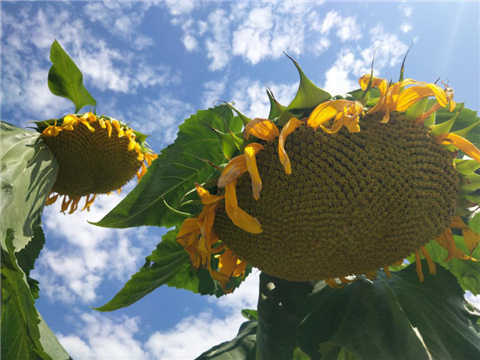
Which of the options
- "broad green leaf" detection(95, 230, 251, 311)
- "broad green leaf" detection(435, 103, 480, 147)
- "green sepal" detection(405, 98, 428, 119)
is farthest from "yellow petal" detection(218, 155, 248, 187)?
"broad green leaf" detection(435, 103, 480, 147)

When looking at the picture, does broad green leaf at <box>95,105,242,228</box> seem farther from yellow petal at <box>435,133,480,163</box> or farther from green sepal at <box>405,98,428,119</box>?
yellow petal at <box>435,133,480,163</box>

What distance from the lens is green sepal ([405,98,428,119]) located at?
202 centimetres

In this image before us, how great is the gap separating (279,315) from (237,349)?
94cm

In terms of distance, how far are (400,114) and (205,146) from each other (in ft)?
3.50

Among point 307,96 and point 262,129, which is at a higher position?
point 307,96

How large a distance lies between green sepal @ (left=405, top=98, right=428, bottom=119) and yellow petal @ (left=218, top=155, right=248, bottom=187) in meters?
0.79

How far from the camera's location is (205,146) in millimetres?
2555

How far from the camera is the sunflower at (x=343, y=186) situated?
183cm

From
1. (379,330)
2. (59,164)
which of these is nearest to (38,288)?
(59,164)

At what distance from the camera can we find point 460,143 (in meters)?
2.00

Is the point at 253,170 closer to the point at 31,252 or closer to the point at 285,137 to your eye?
the point at 285,137

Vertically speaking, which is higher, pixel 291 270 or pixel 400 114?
pixel 400 114

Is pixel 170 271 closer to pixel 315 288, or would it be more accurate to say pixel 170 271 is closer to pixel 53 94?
pixel 315 288

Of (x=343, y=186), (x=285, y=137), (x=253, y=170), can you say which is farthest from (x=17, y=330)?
(x=343, y=186)
